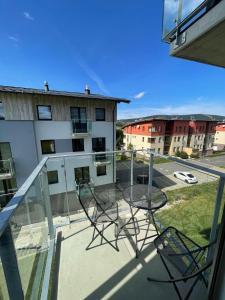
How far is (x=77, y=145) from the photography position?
29.9 ft

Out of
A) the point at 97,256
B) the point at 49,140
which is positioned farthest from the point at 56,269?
the point at 49,140

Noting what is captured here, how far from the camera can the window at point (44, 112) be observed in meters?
7.96

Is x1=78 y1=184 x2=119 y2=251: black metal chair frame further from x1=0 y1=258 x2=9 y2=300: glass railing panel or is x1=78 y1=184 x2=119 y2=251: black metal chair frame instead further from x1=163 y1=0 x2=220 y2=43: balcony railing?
x1=163 y1=0 x2=220 y2=43: balcony railing

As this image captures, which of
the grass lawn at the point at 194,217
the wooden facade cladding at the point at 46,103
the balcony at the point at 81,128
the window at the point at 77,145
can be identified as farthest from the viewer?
the window at the point at 77,145

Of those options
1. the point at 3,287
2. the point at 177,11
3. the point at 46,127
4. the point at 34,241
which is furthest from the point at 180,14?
the point at 46,127

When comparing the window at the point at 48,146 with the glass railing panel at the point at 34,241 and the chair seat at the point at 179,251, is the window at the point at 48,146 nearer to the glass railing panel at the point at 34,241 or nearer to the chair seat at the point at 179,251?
the glass railing panel at the point at 34,241

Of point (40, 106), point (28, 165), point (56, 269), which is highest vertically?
point (40, 106)

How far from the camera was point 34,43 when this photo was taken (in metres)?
6.89

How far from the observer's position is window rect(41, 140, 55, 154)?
329 inches

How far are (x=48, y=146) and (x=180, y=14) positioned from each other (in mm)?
8360

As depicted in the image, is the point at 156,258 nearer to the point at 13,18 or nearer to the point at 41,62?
the point at 13,18

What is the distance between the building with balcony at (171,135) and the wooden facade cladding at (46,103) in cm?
1249

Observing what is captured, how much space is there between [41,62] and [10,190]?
767 cm

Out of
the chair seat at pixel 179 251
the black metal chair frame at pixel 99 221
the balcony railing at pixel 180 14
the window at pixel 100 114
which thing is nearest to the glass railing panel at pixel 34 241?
the black metal chair frame at pixel 99 221
